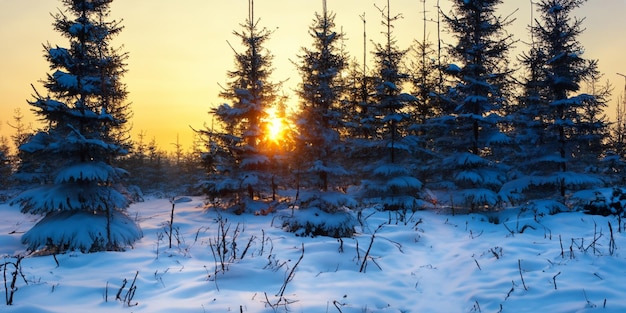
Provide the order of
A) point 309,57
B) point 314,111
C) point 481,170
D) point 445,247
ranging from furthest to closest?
point 481,170 < point 309,57 < point 314,111 < point 445,247

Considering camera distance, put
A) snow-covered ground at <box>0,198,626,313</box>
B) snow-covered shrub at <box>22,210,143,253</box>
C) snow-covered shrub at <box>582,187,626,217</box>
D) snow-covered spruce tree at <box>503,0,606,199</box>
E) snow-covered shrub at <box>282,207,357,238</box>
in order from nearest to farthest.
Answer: snow-covered ground at <box>0,198,626,313</box> → snow-covered shrub at <box>22,210,143,253</box> → snow-covered shrub at <box>282,207,357,238</box> → snow-covered shrub at <box>582,187,626,217</box> → snow-covered spruce tree at <box>503,0,606,199</box>

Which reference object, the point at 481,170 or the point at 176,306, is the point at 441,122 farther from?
the point at 176,306

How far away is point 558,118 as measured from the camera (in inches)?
543

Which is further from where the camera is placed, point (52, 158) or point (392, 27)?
point (392, 27)

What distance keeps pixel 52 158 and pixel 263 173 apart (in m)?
8.11

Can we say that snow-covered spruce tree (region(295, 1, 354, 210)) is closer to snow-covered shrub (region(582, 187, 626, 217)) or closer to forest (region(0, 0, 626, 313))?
forest (region(0, 0, 626, 313))

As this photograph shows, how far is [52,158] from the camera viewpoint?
330 inches

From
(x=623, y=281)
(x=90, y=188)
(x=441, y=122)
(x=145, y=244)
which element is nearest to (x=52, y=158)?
(x=90, y=188)

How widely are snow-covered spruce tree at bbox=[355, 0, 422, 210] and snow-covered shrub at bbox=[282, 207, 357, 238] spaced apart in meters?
6.91

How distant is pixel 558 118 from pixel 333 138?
1006cm

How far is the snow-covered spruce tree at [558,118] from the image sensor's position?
1341 cm

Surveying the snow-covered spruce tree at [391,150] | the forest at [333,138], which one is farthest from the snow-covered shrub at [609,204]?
the snow-covered spruce tree at [391,150]

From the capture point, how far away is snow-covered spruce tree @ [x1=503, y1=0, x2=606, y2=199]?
1341 cm

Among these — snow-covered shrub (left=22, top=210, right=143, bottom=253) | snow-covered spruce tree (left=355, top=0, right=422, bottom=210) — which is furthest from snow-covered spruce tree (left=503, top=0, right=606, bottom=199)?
snow-covered shrub (left=22, top=210, right=143, bottom=253)
